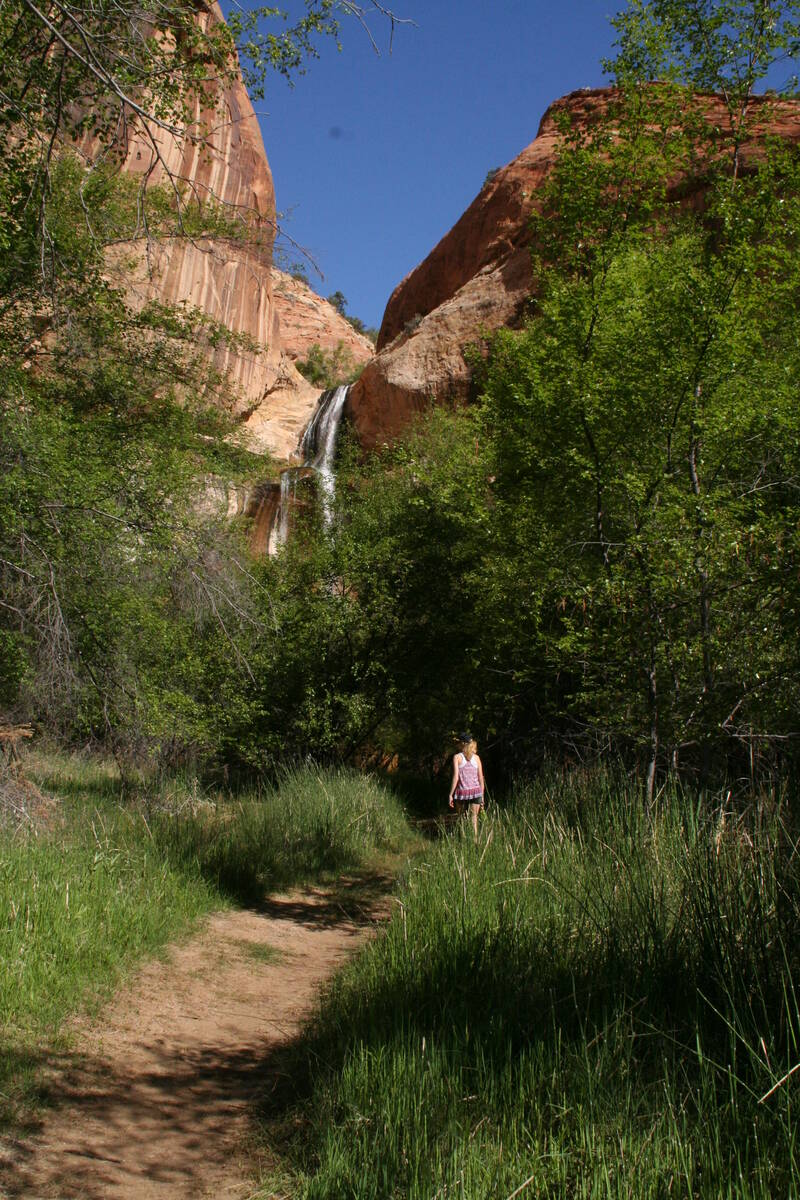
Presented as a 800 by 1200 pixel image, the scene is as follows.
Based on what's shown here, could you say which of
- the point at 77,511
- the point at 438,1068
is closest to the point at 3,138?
the point at 77,511

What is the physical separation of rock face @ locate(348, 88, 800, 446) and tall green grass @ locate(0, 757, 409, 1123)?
17.8m

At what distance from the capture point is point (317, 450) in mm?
34375

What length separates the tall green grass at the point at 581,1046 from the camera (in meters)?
2.93

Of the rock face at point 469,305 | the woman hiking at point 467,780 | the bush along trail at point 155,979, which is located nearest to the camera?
the bush along trail at point 155,979

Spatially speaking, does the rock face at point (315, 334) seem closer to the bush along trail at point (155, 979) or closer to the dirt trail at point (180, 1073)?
the bush along trail at point (155, 979)

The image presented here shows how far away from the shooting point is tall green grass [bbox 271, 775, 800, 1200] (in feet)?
9.61

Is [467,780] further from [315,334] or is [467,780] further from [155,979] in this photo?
[315,334]

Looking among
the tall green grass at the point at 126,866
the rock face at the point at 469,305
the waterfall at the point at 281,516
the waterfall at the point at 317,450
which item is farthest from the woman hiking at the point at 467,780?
the rock face at the point at 469,305

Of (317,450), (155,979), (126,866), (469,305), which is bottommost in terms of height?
(155,979)

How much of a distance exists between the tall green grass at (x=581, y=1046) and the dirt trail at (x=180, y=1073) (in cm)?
37

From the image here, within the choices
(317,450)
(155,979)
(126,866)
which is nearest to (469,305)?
(317,450)

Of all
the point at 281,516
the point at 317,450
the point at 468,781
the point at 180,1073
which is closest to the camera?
the point at 180,1073

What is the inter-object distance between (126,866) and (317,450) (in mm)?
28404

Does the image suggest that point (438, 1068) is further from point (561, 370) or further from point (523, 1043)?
point (561, 370)
